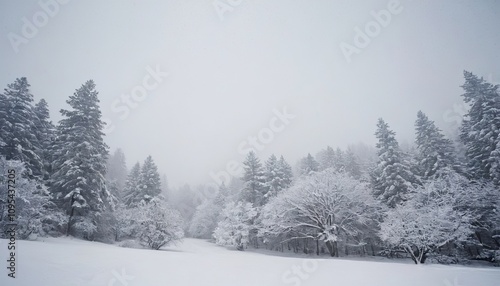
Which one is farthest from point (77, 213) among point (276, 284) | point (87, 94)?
point (276, 284)

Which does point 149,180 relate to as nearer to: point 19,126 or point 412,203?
point 19,126

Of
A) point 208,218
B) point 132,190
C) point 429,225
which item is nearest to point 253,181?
point 208,218

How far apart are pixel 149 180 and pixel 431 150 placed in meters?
44.5

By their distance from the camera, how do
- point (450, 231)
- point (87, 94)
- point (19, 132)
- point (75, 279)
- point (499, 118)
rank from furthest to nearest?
1. point (87, 94)
2. point (499, 118)
3. point (19, 132)
4. point (450, 231)
5. point (75, 279)

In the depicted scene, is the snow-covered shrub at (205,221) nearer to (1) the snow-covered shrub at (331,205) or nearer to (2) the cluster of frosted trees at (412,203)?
(2) the cluster of frosted trees at (412,203)

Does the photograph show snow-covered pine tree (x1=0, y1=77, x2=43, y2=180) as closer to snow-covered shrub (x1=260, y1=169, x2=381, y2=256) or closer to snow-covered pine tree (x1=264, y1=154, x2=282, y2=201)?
snow-covered shrub (x1=260, y1=169, x2=381, y2=256)

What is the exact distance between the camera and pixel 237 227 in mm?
33156

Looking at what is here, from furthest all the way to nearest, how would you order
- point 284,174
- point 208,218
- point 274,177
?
point 208,218 < point 284,174 < point 274,177

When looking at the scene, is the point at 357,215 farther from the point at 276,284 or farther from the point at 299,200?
the point at 276,284

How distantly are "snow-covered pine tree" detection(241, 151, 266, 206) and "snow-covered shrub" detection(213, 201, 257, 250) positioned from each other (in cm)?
388

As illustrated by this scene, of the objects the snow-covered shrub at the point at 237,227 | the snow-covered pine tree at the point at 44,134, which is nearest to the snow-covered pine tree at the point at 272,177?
the snow-covered shrub at the point at 237,227

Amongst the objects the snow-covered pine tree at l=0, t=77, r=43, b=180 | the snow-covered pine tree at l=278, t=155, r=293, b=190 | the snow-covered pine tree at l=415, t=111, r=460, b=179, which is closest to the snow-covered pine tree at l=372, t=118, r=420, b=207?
the snow-covered pine tree at l=415, t=111, r=460, b=179

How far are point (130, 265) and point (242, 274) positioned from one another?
4390 mm

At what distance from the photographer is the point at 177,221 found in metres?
28.0
